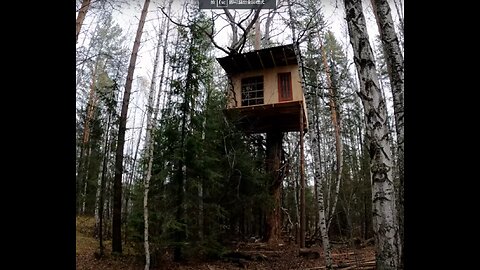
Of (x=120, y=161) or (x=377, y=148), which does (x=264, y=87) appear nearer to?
(x=120, y=161)

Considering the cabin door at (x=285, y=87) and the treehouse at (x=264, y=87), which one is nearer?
the treehouse at (x=264, y=87)

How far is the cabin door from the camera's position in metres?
6.91

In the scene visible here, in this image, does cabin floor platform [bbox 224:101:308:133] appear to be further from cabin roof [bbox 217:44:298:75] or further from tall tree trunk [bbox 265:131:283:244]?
cabin roof [bbox 217:44:298:75]

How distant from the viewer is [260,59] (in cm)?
695

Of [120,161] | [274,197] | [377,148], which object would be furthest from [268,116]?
[377,148]

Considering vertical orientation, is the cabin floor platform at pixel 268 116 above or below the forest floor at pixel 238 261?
above

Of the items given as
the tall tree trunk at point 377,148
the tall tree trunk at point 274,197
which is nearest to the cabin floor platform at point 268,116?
the tall tree trunk at point 274,197

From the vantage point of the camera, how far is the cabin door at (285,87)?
6.91 meters

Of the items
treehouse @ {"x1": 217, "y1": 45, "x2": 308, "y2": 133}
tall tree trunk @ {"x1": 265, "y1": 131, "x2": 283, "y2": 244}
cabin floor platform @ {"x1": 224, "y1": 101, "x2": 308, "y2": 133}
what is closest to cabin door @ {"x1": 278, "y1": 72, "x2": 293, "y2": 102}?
treehouse @ {"x1": 217, "y1": 45, "x2": 308, "y2": 133}

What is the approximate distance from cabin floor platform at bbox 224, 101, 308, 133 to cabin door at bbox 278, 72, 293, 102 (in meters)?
0.31

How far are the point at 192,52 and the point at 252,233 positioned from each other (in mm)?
7326

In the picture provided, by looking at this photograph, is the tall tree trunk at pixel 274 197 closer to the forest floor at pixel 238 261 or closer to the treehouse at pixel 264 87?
the forest floor at pixel 238 261
